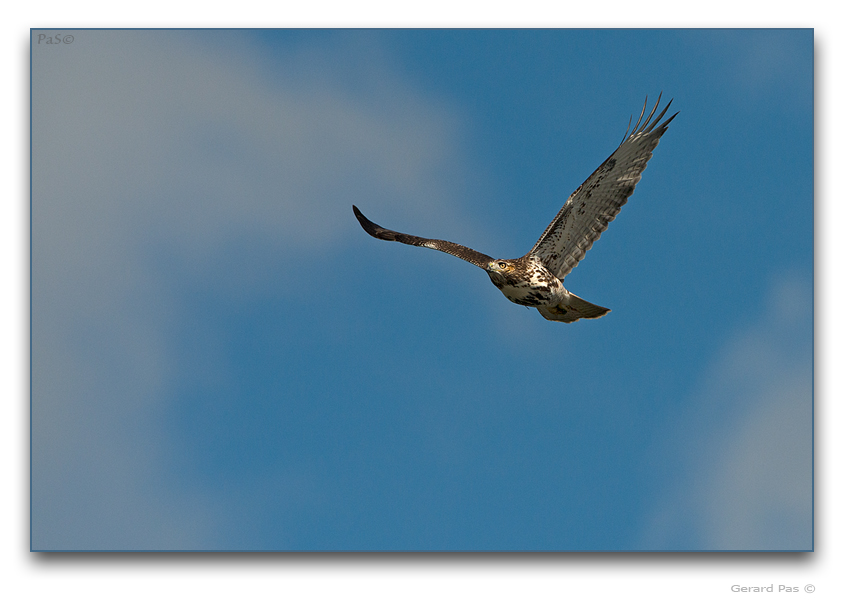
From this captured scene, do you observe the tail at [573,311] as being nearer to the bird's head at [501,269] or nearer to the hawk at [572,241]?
the hawk at [572,241]

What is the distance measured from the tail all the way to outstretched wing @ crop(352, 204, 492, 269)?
0.71 metres

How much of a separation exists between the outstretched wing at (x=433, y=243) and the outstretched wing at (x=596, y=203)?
1.71ft

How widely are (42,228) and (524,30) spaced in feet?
13.8

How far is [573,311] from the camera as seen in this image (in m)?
8.38

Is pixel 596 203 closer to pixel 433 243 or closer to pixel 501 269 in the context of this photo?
pixel 501 269

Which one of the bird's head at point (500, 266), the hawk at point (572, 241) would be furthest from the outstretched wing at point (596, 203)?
the bird's head at point (500, 266)

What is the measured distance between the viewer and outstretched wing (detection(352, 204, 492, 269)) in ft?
27.3

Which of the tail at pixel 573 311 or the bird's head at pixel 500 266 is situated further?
the tail at pixel 573 311

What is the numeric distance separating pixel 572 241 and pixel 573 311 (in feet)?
2.12

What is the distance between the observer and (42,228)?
7273mm

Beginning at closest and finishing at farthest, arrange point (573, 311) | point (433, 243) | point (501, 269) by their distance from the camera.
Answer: point (501, 269), point (573, 311), point (433, 243)

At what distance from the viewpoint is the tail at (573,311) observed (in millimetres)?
8281

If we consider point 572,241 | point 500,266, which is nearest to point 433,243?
point 500,266

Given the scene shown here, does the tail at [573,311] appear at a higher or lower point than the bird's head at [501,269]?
lower
